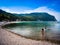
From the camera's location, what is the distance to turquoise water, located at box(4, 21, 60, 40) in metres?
3.46

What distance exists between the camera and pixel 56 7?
3.32 meters

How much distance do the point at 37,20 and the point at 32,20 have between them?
13 centimetres

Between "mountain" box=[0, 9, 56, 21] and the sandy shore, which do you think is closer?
the sandy shore

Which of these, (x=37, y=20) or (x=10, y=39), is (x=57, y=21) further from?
(x=10, y=39)

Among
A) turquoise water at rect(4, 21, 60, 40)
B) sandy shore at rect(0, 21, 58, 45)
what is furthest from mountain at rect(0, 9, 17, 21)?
sandy shore at rect(0, 21, 58, 45)

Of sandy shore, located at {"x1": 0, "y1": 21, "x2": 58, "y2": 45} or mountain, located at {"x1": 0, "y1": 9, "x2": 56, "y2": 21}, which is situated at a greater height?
mountain, located at {"x1": 0, "y1": 9, "x2": 56, "y2": 21}

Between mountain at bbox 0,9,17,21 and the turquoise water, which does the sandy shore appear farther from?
mountain at bbox 0,9,17,21

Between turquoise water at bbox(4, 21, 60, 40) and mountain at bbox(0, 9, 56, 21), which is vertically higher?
mountain at bbox(0, 9, 56, 21)

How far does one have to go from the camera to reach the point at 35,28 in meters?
3.68

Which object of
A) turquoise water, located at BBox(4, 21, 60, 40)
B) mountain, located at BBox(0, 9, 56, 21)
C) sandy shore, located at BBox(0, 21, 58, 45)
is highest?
mountain, located at BBox(0, 9, 56, 21)

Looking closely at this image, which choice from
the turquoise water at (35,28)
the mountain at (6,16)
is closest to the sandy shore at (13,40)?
the turquoise water at (35,28)

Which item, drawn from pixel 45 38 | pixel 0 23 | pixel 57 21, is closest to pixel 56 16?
pixel 57 21

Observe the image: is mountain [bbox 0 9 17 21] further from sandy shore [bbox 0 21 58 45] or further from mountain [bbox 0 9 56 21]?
sandy shore [bbox 0 21 58 45]

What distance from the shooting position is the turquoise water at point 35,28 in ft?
11.3
